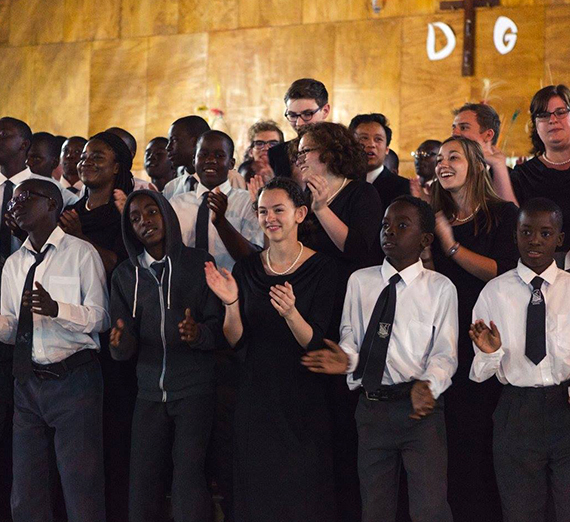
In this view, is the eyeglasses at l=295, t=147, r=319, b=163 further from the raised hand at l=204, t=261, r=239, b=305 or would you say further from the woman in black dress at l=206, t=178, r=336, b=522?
the raised hand at l=204, t=261, r=239, b=305

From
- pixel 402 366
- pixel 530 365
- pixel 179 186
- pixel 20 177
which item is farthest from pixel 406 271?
pixel 20 177

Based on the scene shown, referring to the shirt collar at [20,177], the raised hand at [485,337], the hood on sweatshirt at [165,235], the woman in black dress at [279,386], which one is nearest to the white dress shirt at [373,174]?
the woman in black dress at [279,386]

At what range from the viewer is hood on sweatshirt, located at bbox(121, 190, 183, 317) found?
3.98 metres

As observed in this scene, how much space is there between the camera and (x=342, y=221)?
4012 millimetres

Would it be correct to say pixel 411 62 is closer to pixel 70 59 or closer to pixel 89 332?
pixel 70 59

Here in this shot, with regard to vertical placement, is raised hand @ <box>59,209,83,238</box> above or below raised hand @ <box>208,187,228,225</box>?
below

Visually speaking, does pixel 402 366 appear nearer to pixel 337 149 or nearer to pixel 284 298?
pixel 284 298

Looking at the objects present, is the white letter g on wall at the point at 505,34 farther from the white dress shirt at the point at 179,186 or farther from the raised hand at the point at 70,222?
the raised hand at the point at 70,222

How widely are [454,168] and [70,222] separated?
181cm

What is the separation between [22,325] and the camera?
4.05 m

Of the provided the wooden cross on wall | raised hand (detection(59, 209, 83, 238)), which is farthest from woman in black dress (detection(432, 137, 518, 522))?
the wooden cross on wall

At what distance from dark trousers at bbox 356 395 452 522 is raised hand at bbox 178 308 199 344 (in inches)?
29.8

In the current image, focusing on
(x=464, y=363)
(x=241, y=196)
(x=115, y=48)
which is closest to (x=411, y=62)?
(x=115, y=48)

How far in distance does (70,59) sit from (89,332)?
280 inches
